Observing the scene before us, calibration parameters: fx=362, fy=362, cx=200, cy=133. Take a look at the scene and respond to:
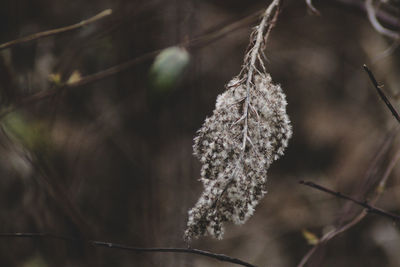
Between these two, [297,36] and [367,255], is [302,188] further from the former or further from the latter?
[297,36]

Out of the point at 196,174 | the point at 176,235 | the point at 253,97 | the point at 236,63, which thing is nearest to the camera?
the point at 253,97

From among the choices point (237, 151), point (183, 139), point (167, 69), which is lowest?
point (237, 151)

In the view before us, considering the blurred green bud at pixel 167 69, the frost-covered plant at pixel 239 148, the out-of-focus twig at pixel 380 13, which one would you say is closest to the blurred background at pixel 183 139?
the out-of-focus twig at pixel 380 13

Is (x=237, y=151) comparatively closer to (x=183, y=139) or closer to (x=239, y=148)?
(x=239, y=148)

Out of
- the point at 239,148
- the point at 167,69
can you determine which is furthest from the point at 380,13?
the point at 239,148

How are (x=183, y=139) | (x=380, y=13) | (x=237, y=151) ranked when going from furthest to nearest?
(x=183, y=139) → (x=380, y=13) → (x=237, y=151)

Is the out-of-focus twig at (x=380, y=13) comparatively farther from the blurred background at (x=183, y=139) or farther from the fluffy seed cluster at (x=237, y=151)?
the fluffy seed cluster at (x=237, y=151)

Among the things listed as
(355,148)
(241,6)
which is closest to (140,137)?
(241,6)

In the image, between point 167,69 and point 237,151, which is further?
point 167,69

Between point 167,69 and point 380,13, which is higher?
point 380,13
